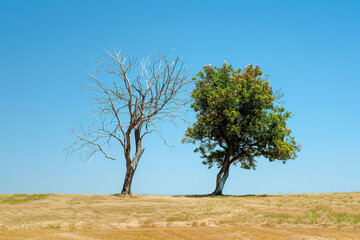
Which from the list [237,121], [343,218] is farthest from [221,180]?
[343,218]

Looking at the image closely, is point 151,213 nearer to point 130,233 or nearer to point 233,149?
point 130,233

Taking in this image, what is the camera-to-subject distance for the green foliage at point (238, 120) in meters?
28.5

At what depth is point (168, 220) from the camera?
15.7 metres

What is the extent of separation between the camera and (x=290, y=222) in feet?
51.5

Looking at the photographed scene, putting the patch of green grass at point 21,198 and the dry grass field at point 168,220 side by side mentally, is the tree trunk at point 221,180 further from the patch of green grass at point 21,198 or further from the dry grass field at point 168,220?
the patch of green grass at point 21,198

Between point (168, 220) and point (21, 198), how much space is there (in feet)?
35.1

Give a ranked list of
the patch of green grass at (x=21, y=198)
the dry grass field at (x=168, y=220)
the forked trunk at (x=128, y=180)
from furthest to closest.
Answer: the forked trunk at (x=128, y=180) → the patch of green grass at (x=21, y=198) → the dry grass field at (x=168, y=220)

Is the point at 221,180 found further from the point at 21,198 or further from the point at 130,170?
the point at 21,198

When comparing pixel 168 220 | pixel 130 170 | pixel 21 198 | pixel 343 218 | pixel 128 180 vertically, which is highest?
pixel 130 170

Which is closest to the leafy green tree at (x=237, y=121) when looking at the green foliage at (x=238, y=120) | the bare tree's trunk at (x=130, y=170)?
the green foliage at (x=238, y=120)

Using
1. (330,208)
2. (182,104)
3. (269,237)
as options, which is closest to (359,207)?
(330,208)

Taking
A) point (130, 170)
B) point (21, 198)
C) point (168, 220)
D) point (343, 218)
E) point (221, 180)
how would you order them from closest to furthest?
point (168, 220), point (343, 218), point (21, 198), point (130, 170), point (221, 180)

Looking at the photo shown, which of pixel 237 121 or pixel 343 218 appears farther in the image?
pixel 237 121

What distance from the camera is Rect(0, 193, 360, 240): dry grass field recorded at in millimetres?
12805
